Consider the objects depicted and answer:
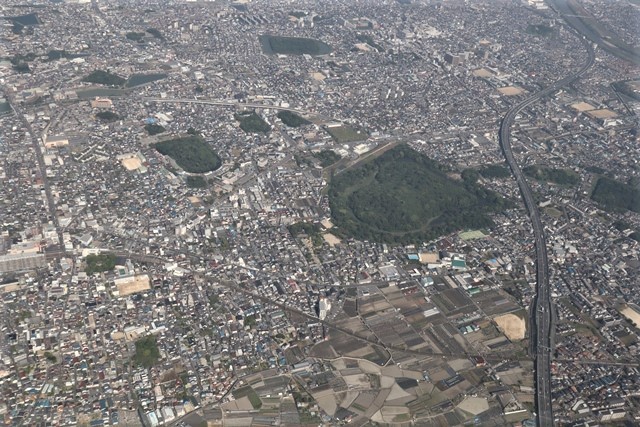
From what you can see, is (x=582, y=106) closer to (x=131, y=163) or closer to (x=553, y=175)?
(x=553, y=175)

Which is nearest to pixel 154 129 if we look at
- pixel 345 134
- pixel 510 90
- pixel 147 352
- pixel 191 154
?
pixel 191 154

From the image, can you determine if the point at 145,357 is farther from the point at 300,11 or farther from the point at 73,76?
the point at 300,11

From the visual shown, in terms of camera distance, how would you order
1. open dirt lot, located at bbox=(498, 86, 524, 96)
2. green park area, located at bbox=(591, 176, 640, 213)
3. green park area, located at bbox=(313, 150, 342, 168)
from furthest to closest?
open dirt lot, located at bbox=(498, 86, 524, 96) → green park area, located at bbox=(313, 150, 342, 168) → green park area, located at bbox=(591, 176, 640, 213)

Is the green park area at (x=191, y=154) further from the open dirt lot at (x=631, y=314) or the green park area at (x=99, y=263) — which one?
the open dirt lot at (x=631, y=314)

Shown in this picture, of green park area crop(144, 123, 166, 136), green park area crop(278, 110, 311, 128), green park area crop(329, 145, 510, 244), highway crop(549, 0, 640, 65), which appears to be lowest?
green park area crop(144, 123, 166, 136)

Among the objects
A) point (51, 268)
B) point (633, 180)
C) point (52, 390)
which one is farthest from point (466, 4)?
A: point (52, 390)

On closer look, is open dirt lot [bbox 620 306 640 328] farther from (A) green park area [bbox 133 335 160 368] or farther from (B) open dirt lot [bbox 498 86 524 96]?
(B) open dirt lot [bbox 498 86 524 96]

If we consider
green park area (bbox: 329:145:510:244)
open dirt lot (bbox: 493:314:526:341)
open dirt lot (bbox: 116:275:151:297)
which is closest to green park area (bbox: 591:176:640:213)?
green park area (bbox: 329:145:510:244)
